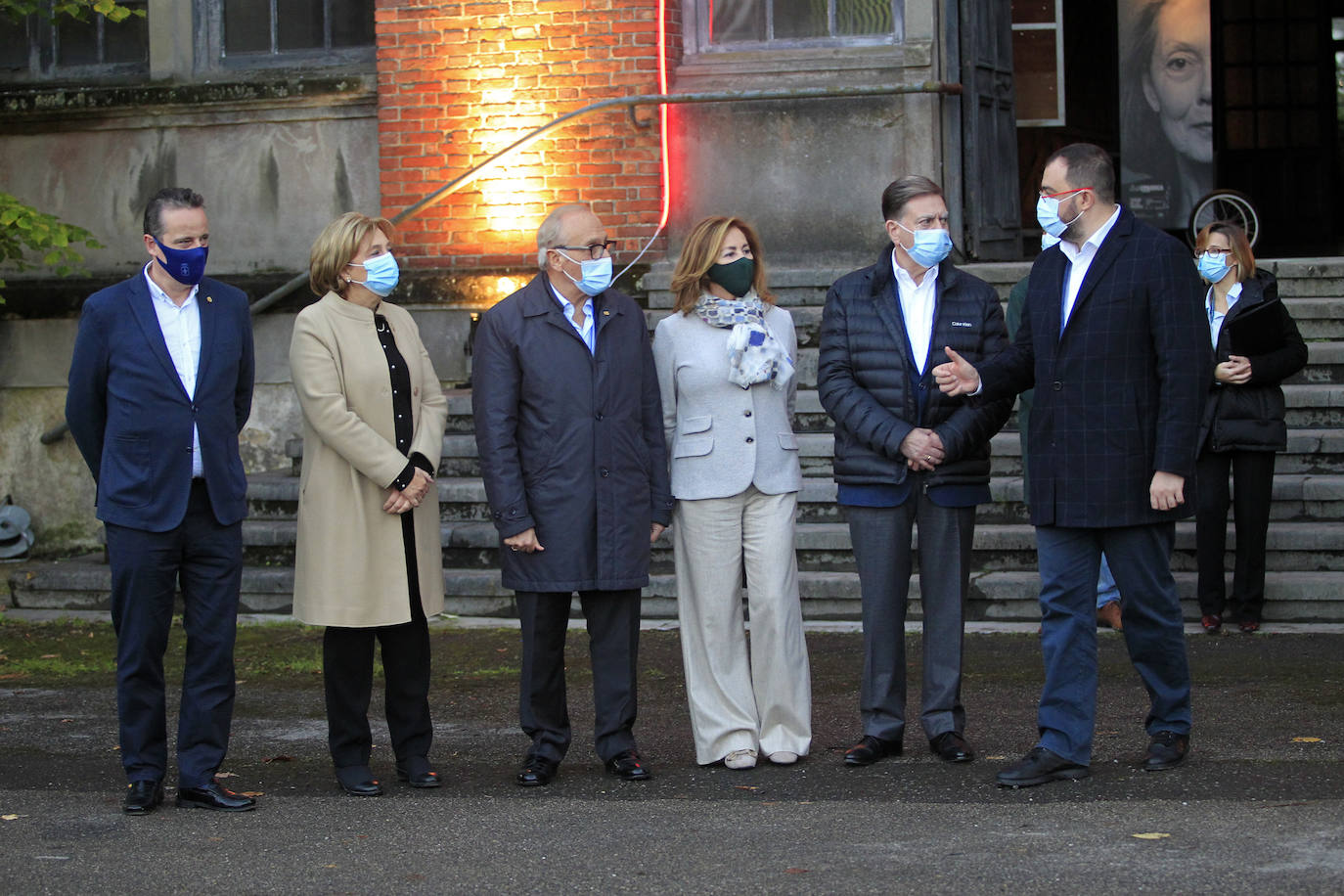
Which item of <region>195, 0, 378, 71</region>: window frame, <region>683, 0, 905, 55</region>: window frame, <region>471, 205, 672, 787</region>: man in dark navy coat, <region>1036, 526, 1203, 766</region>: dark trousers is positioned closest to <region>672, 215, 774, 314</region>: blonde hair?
<region>471, 205, 672, 787</region>: man in dark navy coat

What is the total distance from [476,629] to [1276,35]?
12.8m

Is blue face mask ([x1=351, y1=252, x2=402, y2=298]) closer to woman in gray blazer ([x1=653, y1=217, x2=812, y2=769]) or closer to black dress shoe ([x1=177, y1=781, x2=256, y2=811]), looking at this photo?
woman in gray blazer ([x1=653, y1=217, x2=812, y2=769])

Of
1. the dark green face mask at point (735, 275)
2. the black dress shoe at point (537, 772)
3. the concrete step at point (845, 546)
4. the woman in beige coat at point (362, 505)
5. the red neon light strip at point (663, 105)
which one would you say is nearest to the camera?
the woman in beige coat at point (362, 505)

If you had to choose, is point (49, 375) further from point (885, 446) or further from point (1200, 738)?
point (1200, 738)

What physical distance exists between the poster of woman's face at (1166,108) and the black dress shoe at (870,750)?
11081mm

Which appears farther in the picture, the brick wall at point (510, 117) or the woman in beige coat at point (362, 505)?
the brick wall at point (510, 117)

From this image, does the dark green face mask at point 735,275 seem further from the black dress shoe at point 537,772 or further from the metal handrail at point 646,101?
the metal handrail at point 646,101

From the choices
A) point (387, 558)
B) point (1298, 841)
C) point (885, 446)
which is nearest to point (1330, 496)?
point (885, 446)

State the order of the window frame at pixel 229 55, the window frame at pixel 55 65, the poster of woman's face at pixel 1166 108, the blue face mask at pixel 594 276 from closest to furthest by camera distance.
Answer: the blue face mask at pixel 594 276, the window frame at pixel 229 55, the window frame at pixel 55 65, the poster of woman's face at pixel 1166 108

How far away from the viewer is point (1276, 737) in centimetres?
638

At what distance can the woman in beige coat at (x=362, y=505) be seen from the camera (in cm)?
597

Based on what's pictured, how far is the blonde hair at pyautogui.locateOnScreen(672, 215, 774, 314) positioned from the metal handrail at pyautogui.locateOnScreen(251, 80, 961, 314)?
5.30 m

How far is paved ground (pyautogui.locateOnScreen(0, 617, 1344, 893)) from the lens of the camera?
4863 millimetres

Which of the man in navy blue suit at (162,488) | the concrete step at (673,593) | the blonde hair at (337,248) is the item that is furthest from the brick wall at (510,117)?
the man in navy blue suit at (162,488)
